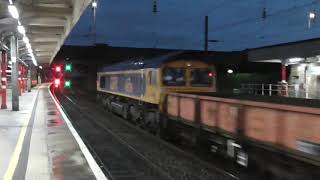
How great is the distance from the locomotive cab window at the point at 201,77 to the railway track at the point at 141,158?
8.16 ft

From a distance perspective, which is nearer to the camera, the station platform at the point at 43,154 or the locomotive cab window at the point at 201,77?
the station platform at the point at 43,154

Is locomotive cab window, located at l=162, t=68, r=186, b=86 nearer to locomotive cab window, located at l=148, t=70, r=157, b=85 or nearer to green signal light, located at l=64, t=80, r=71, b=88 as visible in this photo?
locomotive cab window, located at l=148, t=70, r=157, b=85

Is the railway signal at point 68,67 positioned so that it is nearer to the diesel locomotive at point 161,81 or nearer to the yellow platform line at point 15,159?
the diesel locomotive at point 161,81

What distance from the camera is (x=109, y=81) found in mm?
31016

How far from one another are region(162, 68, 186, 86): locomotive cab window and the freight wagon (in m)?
4.05

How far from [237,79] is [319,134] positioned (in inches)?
2155

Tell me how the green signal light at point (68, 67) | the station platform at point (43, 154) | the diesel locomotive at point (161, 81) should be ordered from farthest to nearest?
the green signal light at point (68, 67) → the diesel locomotive at point (161, 81) → the station platform at point (43, 154)

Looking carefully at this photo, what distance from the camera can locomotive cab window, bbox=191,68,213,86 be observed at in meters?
18.4

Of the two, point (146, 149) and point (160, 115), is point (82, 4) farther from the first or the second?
point (146, 149)

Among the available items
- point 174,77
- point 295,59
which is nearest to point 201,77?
point 174,77

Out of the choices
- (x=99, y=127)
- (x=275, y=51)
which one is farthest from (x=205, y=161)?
(x=275, y=51)

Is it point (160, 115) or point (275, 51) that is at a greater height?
point (275, 51)

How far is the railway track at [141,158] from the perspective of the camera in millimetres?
11500

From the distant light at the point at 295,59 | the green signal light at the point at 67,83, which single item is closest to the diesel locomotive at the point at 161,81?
the distant light at the point at 295,59
